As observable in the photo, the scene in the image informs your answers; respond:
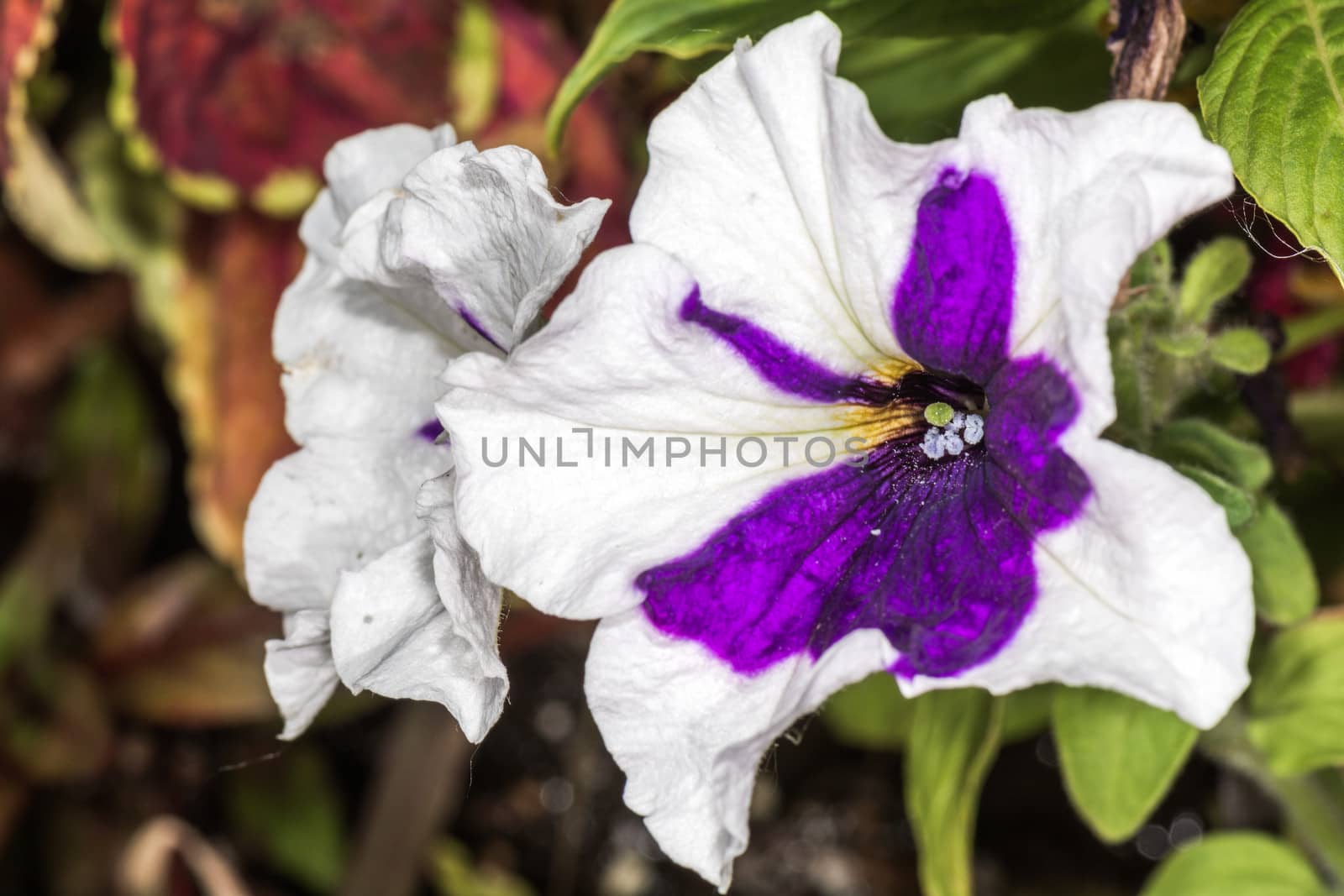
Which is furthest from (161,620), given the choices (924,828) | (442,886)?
(924,828)

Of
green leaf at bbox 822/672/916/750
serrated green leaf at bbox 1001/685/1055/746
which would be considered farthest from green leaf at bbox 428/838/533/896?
serrated green leaf at bbox 1001/685/1055/746

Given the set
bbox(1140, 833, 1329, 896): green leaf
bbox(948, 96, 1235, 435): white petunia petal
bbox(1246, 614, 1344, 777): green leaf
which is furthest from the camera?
bbox(1140, 833, 1329, 896): green leaf

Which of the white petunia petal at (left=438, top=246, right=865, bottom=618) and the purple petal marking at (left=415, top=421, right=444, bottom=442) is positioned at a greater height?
the white petunia petal at (left=438, top=246, right=865, bottom=618)

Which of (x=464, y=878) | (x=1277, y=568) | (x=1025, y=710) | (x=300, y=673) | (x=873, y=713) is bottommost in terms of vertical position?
(x=464, y=878)

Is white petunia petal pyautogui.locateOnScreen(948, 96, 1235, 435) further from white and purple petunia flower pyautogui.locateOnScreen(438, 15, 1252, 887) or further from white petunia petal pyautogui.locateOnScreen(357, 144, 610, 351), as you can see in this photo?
white petunia petal pyautogui.locateOnScreen(357, 144, 610, 351)

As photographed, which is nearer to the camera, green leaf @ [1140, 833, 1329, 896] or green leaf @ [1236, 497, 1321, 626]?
green leaf @ [1236, 497, 1321, 626]

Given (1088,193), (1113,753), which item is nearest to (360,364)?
(1088,193)

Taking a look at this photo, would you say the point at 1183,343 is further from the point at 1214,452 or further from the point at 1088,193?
the point at 1088,193

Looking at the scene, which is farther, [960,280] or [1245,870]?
[1245,870]
